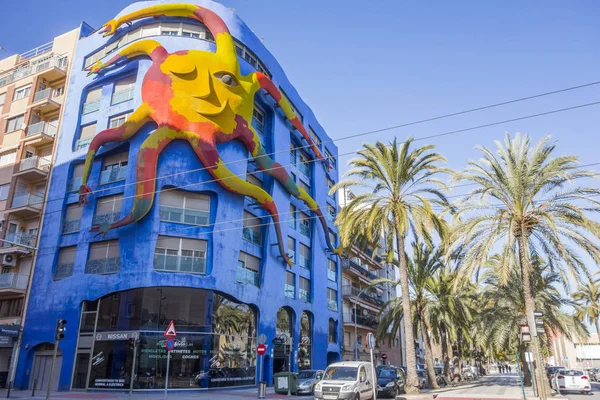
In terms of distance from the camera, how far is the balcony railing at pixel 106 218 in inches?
1133

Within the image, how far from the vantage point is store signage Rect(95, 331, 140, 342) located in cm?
2544

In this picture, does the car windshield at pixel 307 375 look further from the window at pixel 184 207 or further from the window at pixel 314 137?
the window at pixel 314 137

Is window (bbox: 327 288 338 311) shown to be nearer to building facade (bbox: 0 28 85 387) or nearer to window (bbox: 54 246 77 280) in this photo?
window (bbox: 54 246 77 280)

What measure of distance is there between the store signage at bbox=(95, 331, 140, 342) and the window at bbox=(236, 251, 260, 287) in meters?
7.82

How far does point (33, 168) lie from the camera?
32.8m

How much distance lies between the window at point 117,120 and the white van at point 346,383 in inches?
876

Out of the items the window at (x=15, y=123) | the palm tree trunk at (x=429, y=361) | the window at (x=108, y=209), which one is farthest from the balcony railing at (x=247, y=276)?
the window at (x=15, y=123)

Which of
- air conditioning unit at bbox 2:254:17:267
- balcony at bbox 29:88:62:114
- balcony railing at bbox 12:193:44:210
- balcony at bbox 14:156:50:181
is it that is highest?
balcony at bbox 29:88:62:114

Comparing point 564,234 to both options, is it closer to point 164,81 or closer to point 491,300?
point 491,300

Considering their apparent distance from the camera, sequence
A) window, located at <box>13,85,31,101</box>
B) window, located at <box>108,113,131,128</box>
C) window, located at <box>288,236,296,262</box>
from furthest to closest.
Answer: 1. window, located at <box>288,236,296,262</box>
2. window, located at <box>13,85,31,101</box>
3. window, located at <box>108,113,131,128</box>

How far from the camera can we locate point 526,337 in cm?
1809

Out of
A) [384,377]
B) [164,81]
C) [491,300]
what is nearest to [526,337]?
[384,377]

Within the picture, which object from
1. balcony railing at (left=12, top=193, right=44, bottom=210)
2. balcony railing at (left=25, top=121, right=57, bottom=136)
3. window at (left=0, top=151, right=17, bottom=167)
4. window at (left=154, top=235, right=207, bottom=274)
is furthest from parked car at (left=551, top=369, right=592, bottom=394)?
window at (left=0, top=151, right=17, bottom=167)

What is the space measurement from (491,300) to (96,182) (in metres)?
28.1
